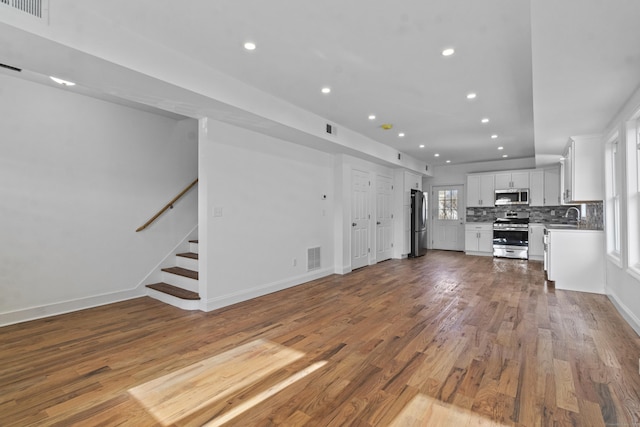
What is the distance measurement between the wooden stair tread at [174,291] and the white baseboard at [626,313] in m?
4.70

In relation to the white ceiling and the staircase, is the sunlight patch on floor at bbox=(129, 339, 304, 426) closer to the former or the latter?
the staircase

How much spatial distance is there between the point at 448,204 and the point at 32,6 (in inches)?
378

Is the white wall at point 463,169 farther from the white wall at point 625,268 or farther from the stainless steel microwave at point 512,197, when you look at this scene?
the white wall at point 625,268

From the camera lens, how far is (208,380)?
2240 millimetres

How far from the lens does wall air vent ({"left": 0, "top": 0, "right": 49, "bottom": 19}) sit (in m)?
1.96

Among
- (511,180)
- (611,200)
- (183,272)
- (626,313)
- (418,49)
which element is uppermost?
(418,49)

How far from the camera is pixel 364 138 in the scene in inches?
231

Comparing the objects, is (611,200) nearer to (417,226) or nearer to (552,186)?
(552,186)

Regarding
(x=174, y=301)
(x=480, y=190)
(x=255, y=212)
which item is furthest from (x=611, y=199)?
(x=174, y=301)

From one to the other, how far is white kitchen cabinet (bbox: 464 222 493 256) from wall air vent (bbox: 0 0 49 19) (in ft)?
29.6

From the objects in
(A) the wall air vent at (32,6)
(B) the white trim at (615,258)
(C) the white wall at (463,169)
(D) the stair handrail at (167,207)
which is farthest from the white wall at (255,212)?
(C) the white wall at (463,169)

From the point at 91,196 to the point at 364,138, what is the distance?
434cm

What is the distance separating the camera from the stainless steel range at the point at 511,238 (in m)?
7.75

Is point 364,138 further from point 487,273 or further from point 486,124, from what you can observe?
point 487,273
